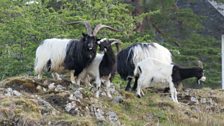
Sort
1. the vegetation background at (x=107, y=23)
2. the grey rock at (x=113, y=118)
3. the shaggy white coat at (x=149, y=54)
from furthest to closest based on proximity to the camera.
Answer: the vegetation background at (x=107, y=23), the shaggy white coat at (x=149, y=54), the grey rock at (x=113, y=118)

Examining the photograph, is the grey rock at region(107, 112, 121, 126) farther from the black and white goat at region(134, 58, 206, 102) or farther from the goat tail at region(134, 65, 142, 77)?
the goat tail at region(134, 65, 142, 77)

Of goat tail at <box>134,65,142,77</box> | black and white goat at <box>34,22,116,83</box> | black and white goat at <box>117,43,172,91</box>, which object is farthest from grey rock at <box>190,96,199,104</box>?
black and white goat at <box>34,22,116,83</box>

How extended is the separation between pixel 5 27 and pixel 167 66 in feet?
21.4

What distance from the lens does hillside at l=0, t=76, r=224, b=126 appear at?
8344 millimetres

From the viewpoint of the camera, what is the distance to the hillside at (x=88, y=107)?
834 cm

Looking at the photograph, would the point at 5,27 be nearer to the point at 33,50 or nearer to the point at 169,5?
the point at 33,50

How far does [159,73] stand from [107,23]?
5156mm

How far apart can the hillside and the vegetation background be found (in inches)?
184

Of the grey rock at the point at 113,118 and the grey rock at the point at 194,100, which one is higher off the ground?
the grey rock at the point at 113,118

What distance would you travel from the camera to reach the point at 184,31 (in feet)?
68.4

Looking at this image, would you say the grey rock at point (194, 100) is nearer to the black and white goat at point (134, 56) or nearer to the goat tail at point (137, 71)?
the black and white goat at point (134, 56)

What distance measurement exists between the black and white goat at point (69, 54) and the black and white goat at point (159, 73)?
0.93 meters

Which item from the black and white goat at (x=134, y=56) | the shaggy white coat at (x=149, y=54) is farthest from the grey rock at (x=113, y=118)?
the shaggy white coat at (x=149, y=54)

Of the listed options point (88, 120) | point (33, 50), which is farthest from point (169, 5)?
point (88, 120)
